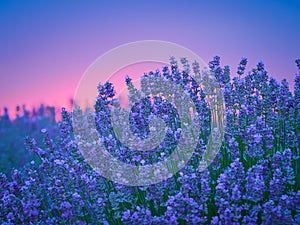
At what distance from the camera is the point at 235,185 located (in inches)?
109

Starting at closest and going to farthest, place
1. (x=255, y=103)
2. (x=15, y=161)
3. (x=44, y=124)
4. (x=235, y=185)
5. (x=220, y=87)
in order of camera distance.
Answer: (x=235, y=185)
(x=255, y=103)
(x=220, y=87)
(x=15, y=161)
(x=44, y=124)

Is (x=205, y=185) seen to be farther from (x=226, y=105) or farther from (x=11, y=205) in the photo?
(x=11, y=205)

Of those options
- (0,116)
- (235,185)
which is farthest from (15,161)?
(235,185)

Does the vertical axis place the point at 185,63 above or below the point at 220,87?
above

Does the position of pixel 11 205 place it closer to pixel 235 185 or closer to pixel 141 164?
pixel 141 164

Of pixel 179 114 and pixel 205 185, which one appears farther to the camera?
pixel 179 114

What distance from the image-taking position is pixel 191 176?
9.61 feet

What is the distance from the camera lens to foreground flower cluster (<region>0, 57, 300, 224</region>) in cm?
275

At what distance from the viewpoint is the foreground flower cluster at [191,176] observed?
2750 millimetres

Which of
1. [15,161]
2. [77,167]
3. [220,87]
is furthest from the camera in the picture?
[15,161]

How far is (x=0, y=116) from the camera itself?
12.7m

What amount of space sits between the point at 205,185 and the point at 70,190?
4.07 feet

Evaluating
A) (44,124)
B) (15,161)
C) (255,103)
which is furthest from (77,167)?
(44,124)

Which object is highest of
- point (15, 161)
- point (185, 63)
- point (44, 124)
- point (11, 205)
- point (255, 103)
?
point (44, 124)
